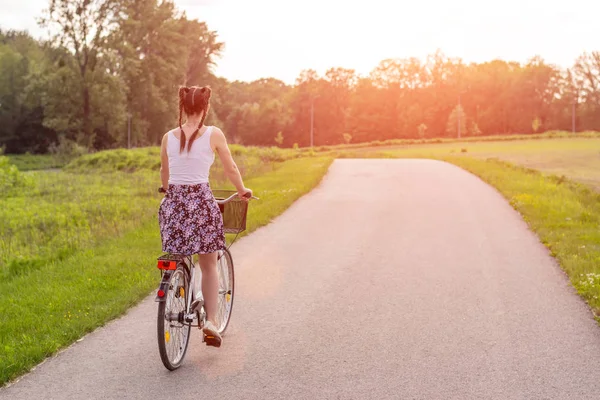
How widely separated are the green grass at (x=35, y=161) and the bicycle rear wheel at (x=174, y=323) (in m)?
50.5

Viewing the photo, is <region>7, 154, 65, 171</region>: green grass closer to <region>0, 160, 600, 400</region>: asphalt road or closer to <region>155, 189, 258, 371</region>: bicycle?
<region>0, 160, 600, 400</region>: asphalt road

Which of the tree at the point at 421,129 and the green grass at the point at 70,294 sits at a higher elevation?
the tree at the point at 421,129

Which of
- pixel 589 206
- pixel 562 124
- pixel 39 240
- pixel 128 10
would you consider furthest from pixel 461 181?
pixel 562 124

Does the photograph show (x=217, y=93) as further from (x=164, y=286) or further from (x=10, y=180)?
(x=164, y=286)

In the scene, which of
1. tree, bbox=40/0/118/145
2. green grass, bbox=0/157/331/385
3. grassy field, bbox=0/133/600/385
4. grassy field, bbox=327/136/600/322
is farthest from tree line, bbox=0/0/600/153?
green grass, bbox=0/157/331/385

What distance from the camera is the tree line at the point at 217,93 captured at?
55281mm

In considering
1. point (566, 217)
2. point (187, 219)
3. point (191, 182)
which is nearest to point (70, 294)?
point (187, 219)

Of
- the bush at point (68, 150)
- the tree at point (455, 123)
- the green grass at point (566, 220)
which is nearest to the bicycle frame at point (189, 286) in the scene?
the green grass at point (566, 220)

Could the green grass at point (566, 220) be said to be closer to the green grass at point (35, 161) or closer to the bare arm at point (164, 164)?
the bare arm at point (164, 164)

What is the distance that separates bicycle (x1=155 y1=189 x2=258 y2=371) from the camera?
181 inches

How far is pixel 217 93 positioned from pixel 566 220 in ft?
212

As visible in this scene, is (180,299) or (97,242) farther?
(97,242)

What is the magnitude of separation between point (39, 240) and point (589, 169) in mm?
26480

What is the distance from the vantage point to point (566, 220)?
12.5 metres
